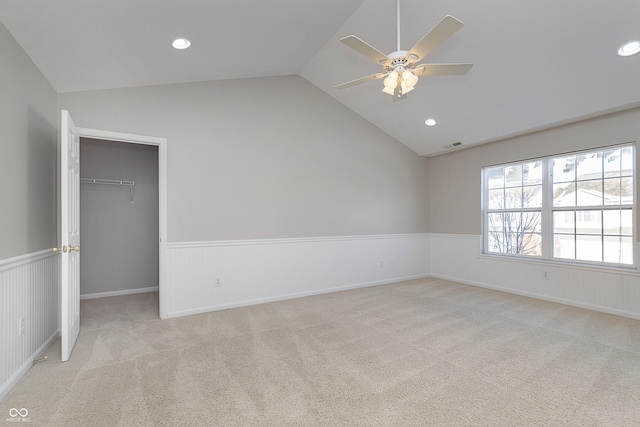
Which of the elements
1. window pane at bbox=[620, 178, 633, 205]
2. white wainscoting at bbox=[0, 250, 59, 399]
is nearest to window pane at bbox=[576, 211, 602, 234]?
window pane at bbox=[620, 178, 633, 205]

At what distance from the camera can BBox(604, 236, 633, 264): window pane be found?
362 centimetres

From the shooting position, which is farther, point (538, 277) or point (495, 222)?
point (495, 222)

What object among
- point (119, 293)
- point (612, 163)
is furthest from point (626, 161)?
point (119, 293)

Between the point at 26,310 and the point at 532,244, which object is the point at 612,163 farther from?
the point at 26,310

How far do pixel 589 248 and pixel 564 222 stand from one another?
0.43 m

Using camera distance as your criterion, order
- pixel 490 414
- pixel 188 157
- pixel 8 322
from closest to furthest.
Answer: pixel 490 414 < pixel 8 322 < pixel 188 157

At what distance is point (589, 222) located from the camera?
3.96m

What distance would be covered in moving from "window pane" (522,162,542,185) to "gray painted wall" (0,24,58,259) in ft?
19.3

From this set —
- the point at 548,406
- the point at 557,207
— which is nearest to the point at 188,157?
→ the point at 548,406

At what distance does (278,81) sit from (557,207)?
14.1 feet

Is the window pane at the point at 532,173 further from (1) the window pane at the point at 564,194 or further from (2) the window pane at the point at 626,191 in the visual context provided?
(2) the window pane at the point at 626,191

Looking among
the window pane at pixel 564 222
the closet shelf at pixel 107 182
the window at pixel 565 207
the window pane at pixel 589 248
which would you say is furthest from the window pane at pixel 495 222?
the closet shelf at pixel 107 182

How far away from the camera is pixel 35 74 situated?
2.49m

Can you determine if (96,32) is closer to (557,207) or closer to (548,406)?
(548,406)
